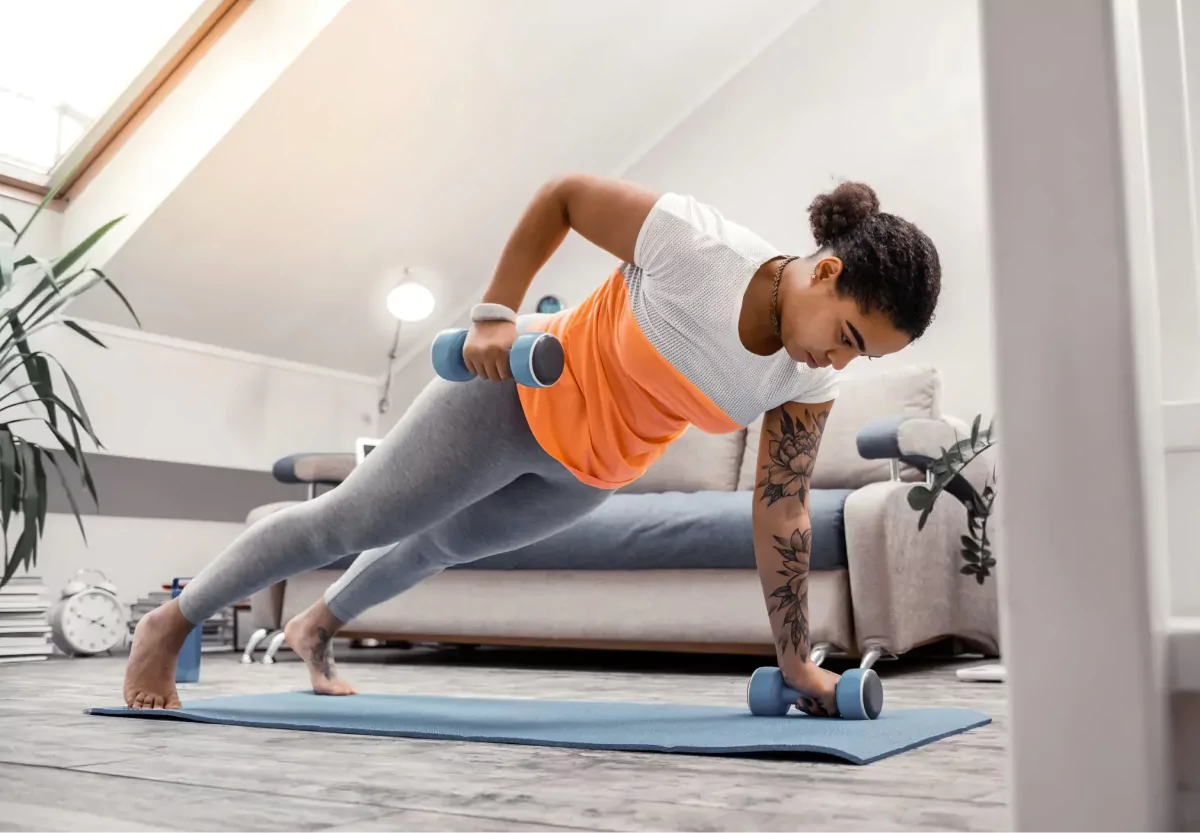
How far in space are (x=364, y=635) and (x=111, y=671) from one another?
2.44 feet

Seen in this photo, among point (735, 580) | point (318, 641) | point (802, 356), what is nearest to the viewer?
point (802, 356)

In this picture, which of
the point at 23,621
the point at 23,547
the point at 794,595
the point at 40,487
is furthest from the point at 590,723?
the point at 23,621

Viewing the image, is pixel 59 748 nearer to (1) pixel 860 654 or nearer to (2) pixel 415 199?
(1) pixel 860 654

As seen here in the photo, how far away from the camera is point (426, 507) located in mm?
1594

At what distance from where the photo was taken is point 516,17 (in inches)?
145

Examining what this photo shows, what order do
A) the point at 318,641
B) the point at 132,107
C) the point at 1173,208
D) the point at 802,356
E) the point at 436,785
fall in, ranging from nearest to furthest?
the point at 1173,208 → the point at 436,785 → the point at 802,356 → the point at 318,641 → the point at 132,107

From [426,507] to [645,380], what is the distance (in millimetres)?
387

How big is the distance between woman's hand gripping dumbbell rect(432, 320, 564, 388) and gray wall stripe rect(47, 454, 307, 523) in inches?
113

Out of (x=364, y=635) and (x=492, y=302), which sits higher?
(x=492, y=302)

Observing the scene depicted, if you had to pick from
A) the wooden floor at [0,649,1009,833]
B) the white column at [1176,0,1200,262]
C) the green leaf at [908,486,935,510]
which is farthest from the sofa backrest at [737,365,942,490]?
the white column at [1176,0,1200,262]

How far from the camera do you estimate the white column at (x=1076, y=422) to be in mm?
620

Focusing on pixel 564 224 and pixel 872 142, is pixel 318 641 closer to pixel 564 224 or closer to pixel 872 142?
pixel 564 224

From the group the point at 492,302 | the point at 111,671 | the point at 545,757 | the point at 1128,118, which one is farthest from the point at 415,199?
the point at 1128,118

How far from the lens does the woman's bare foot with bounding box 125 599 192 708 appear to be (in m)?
1.82
